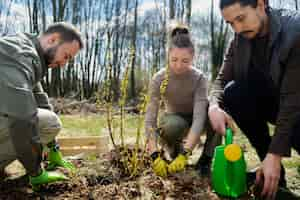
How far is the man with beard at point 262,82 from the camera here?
140 cm

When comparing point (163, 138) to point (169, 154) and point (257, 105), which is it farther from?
point (257, 105)

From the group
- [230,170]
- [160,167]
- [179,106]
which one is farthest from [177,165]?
[179,106]

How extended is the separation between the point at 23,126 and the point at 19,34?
1.67 feet

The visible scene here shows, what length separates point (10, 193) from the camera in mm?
1644

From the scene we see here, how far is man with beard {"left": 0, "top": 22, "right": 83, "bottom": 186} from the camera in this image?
1455mm

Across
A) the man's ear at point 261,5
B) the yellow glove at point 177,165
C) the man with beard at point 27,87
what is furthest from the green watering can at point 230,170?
the man with beard at point 27,87

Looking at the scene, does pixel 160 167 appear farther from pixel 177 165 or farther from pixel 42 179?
pixel 42 179

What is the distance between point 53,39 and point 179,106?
38.3 inches

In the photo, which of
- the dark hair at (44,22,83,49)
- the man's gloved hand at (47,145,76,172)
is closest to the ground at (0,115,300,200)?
the man's gloved hand at (47,145,76,172)

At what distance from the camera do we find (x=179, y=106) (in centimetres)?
231

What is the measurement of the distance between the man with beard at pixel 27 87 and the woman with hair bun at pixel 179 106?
0.55 metres

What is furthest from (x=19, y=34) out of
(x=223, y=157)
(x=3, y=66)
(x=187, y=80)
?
(x=223, y=157)

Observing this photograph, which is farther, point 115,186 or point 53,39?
point 53,39

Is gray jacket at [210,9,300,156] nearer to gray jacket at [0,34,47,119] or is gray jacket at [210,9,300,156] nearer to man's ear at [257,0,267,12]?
man's ear at [257,0,267,12]
